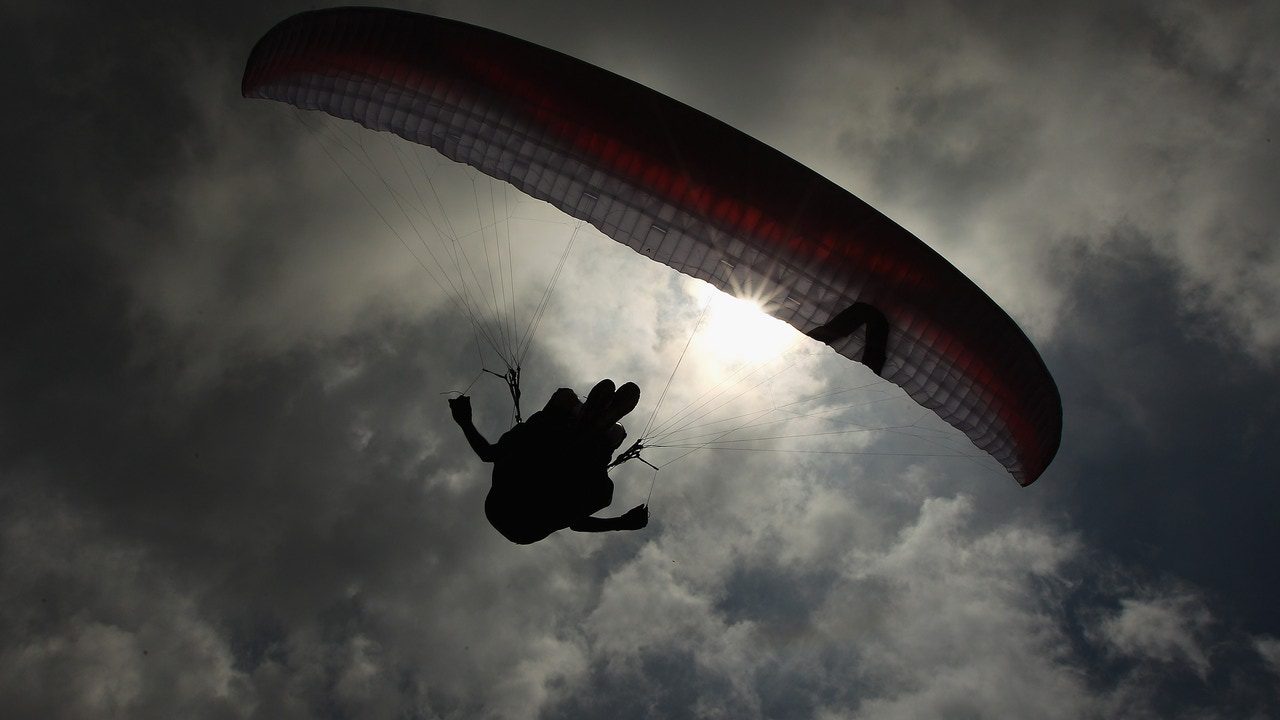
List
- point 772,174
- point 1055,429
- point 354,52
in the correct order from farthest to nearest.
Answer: point 1055,429
point 354,52
point 772,174

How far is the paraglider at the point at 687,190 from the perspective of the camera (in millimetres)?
8609

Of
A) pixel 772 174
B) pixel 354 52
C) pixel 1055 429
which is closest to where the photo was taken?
pixel 772 174

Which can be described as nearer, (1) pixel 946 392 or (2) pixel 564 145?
(2) pixel 564 145

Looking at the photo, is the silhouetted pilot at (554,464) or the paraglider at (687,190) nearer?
the paraglider at (687,190)

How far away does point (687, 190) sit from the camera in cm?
869

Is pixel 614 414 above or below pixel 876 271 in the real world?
below

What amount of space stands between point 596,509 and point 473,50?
20.1 feet

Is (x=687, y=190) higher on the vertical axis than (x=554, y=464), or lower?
higher

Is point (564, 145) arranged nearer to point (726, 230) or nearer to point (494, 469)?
point (726, 230)

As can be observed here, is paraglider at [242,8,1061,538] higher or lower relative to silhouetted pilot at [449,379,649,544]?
higher

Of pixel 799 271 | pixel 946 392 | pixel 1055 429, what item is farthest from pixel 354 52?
pixel 1055 429

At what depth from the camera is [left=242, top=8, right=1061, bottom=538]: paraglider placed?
28.2ft

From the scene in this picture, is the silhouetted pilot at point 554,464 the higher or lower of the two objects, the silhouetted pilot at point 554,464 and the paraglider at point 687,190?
the lower

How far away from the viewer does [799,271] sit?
29.2 ft
